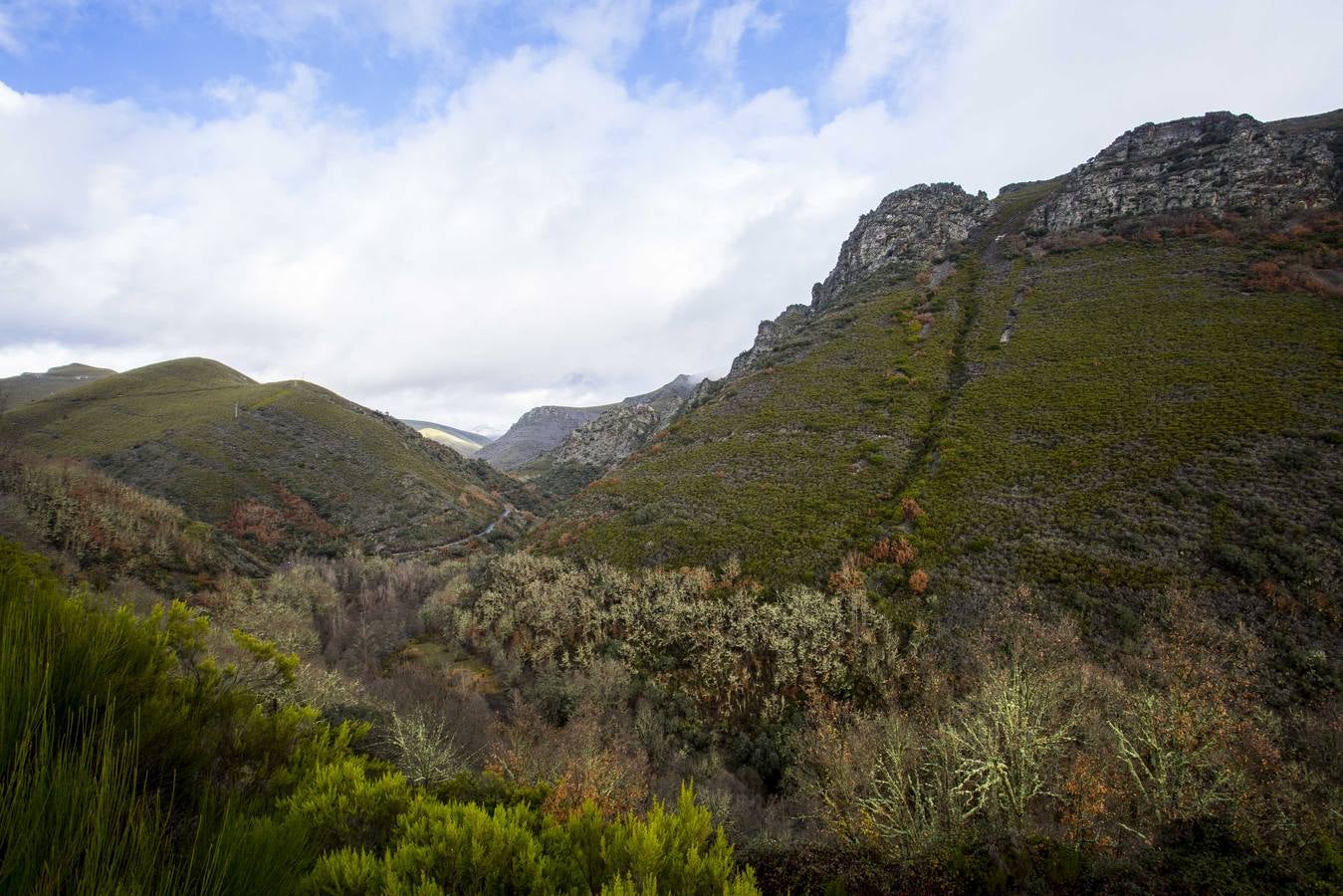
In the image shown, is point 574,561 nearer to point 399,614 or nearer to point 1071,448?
point 399,614

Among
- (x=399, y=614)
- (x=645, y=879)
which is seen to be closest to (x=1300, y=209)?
(x=645, y=879)

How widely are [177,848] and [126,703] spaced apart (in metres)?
1.50

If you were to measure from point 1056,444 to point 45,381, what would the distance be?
222748mm

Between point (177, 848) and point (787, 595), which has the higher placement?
point (177, 848)

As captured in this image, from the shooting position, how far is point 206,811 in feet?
9.86

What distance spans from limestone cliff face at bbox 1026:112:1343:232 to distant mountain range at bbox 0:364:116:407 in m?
194

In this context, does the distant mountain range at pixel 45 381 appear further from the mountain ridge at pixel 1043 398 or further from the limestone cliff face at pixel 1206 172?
the limestone cliff face at pixel 1206 172

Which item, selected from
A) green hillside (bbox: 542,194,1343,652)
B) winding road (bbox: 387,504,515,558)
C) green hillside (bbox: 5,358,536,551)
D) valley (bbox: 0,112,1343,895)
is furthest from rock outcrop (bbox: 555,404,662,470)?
green hillside (bbox: 542,194,1343,652)

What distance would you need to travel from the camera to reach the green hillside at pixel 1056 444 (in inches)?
851

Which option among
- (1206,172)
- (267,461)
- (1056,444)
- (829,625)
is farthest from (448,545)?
(1206,172)

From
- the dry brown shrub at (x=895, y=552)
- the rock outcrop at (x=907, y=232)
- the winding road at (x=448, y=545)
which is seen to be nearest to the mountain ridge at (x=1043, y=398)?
the dry brown shrub at (x=895, y=552)

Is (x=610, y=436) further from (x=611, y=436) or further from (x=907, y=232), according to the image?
(x=907, y=232)

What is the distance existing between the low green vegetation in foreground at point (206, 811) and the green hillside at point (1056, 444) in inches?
898

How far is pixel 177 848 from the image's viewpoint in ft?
9.70
